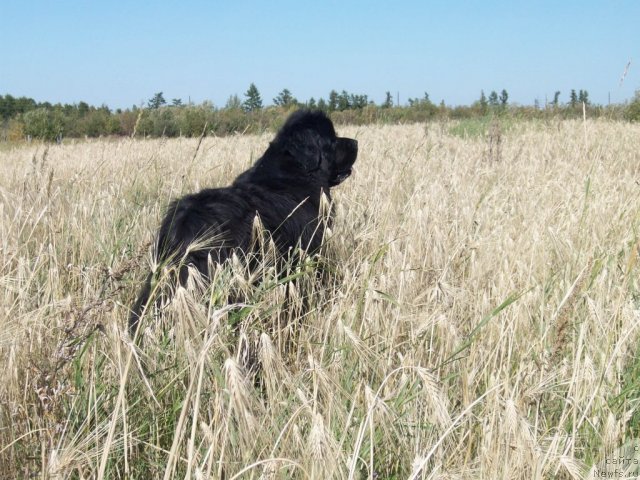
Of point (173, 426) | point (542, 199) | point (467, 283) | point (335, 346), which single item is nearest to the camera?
point (173, 426)

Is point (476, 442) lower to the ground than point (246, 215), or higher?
lower

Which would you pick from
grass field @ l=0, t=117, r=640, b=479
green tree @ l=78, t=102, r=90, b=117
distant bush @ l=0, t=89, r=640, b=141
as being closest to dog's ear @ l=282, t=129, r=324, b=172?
grass field @ l=0, t=117, r=640, b=479

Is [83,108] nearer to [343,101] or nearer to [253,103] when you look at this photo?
[343,101]

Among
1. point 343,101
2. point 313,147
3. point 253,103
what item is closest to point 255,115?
point 253,103

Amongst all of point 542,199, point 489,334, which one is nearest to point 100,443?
point 489,334

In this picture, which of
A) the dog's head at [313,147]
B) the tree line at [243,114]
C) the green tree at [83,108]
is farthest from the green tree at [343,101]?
the dog's head at [313,147]

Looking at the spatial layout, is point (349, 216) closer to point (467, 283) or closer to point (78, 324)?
point (467, 283)

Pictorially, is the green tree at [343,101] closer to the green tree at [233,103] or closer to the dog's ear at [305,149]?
the green tree at [233,103]

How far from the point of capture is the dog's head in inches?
149

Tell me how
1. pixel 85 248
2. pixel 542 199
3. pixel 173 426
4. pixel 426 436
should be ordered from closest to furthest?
pixel 426 436 < pixel 173 426 < pixel 85 248 < pixel 542 199

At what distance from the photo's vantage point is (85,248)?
3297 mm

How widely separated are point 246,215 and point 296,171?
100 centimetres

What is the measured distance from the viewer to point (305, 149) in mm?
3838

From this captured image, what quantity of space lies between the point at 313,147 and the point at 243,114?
1267 cm
